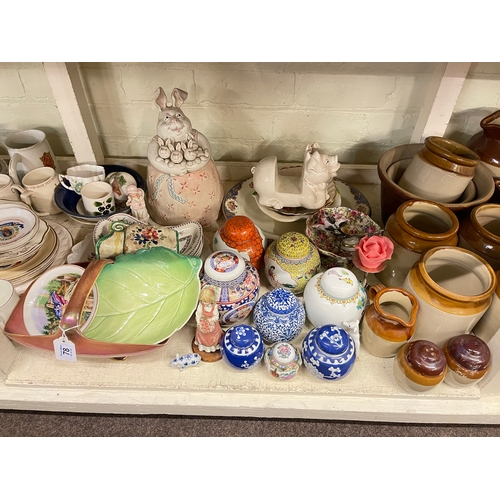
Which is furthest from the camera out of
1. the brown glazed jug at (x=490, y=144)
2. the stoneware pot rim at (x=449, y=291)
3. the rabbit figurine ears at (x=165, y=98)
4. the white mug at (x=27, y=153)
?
the white mug at (x=27, y=153)

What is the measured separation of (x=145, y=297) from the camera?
83cm

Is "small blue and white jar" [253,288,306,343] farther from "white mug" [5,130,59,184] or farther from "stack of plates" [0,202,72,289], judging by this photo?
"white mug" [5,130,59,184]

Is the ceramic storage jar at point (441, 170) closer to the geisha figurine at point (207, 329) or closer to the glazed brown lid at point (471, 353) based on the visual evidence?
the glazed brown lid at point (471, 353)

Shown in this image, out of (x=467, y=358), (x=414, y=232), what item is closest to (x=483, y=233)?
(x=414, y=232)

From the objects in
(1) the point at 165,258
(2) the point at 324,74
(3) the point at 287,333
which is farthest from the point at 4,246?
(2) the point at 324,74

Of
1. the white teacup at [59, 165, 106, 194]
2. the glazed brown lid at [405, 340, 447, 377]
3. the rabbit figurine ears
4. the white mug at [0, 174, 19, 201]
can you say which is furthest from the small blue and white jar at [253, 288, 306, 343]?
the white mug at [0, 174, 19, 201]

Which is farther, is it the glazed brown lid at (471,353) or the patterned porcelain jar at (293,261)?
the patterned porcelain jar at (293,261)

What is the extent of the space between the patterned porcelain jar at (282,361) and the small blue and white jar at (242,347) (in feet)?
0.07

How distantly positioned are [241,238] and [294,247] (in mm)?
109

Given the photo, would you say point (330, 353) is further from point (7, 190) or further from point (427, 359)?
point (7, 190)

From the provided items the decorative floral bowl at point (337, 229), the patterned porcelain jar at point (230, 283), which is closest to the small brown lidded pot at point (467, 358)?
the decorative floral bowl at point (337, 229)

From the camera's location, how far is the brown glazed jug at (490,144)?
0.97 metres

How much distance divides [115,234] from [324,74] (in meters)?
0.61

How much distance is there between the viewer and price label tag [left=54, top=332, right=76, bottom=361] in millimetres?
784
